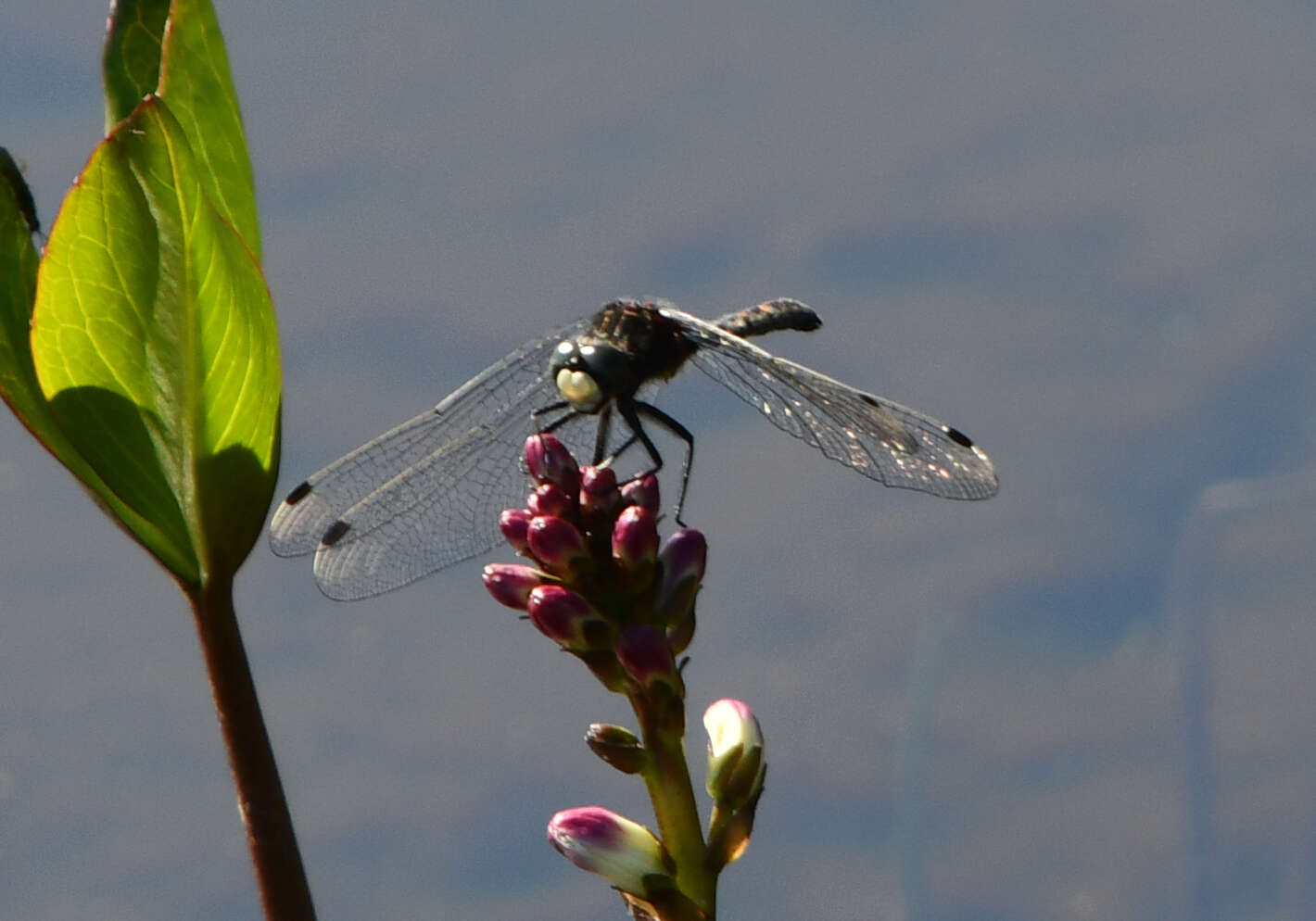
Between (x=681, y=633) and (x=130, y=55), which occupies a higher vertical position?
(x=130, y=55)

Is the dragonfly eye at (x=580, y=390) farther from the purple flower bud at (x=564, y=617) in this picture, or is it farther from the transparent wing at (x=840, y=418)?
the purple flower bud at (x=564, y=617)

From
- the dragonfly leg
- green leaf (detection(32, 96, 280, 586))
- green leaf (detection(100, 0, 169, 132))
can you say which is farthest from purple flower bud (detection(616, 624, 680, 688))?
the dragonfly leg

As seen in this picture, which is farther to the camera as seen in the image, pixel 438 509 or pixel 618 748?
pixel 438 509

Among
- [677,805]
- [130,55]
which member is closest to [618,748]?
[677,805]

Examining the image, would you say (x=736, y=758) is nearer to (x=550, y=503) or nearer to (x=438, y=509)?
(x=550, y=503)

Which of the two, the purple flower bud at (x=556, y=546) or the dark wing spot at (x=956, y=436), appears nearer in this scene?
the purple flower bud at (x=556, y=546)

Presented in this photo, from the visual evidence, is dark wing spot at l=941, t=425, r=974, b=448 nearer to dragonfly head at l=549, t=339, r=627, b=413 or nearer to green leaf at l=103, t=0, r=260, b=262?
dragonfly head at l=549, t=339, r=627, b=413

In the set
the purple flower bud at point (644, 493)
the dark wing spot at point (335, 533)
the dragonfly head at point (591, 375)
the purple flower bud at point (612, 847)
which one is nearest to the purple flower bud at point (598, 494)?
the purple flower bud at point (644, 493)

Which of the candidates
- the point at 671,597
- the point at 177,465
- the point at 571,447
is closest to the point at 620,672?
the point at 671,597
